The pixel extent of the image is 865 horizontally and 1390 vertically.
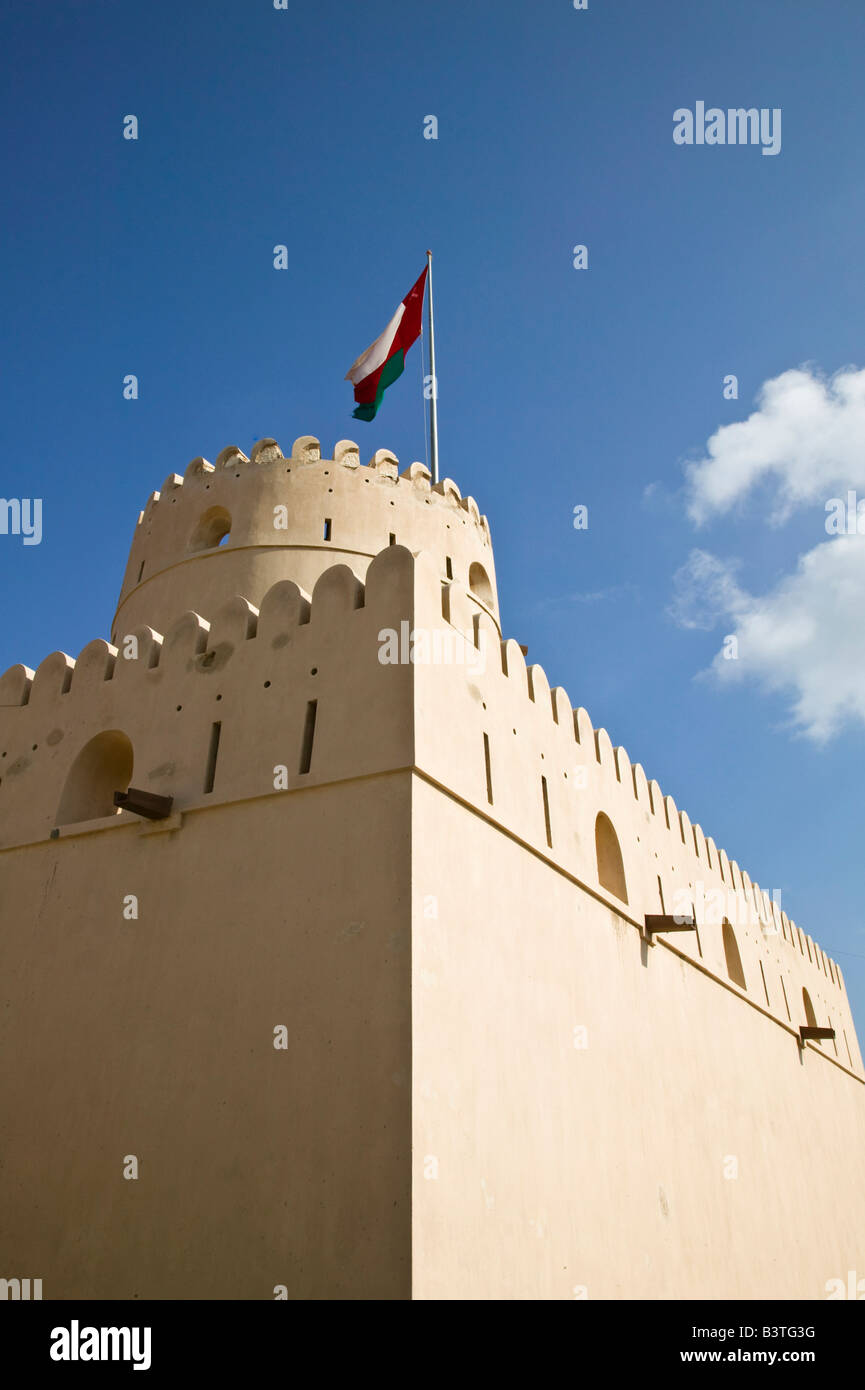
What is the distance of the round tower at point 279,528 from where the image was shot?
1284 cm

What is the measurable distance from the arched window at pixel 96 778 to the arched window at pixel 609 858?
5.25 metres

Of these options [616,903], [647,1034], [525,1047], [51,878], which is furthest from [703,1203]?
[51,878]

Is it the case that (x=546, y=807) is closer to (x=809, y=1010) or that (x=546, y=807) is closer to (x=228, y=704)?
(x=228, y=704)

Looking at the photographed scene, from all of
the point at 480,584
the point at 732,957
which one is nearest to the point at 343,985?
the point at 480,584

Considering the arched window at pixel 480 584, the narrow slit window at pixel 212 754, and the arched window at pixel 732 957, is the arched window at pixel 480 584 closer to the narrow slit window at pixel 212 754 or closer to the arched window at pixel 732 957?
the arched window at pixel 732 957

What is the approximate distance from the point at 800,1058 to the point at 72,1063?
13.0m

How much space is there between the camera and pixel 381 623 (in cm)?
810

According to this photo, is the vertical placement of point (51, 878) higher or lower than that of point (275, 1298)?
higher

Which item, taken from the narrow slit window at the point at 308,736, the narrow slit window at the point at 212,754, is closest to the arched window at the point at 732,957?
the narrow slit window at the point at 308,736

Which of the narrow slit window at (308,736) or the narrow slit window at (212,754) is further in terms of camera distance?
the narrow slit window at (212,754)

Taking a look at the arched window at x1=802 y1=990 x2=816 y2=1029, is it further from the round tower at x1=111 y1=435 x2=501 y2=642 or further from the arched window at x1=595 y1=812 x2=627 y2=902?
the round tower at x1=111 y1=435 x2=501 y2=642

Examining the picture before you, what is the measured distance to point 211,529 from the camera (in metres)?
13.9

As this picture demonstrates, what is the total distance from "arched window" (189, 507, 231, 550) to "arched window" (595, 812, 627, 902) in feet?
21.4
